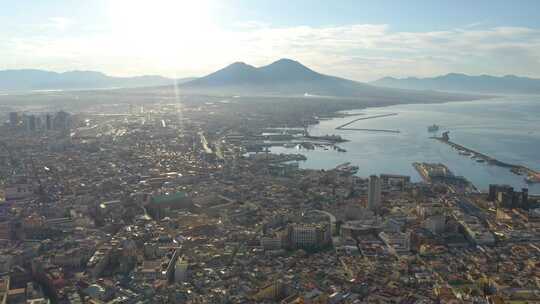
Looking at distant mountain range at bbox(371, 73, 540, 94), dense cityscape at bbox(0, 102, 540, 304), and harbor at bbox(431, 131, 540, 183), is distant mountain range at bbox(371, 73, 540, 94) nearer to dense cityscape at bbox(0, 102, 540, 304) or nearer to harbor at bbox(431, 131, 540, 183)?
harbor at bbox(431, 131, 540, 183)

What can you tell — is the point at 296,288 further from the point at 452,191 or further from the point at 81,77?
the point at 81,77

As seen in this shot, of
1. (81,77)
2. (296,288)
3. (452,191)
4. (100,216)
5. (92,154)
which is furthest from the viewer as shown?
(81,77)

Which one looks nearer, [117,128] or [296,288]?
[296,288]

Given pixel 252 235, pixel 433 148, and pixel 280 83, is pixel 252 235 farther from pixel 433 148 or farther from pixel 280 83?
pixel 280 83

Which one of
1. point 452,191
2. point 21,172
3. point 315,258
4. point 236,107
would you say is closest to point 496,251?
point 315,258

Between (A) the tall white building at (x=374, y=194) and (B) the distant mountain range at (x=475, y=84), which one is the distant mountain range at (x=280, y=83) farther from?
(A) the tall white building at (x=374, y=194)

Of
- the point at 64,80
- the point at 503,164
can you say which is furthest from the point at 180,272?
the point at 64,80

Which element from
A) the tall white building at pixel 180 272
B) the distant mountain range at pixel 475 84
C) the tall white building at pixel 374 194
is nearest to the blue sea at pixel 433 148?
the tall white building at pixel 374 194
